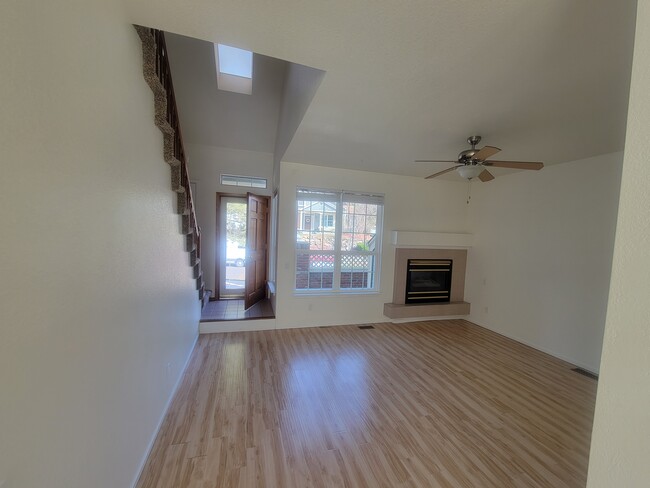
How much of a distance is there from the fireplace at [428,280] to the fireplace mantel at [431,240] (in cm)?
30

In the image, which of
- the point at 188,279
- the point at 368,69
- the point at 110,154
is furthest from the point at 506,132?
the point at 188,279

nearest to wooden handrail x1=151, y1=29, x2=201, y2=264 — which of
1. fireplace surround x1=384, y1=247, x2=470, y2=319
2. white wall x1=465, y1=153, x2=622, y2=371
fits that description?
fireplace surround x1=384, y1=247, x2=470, y2=319

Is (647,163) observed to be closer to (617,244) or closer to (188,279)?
(617,244)

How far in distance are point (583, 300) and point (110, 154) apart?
15.9 ft

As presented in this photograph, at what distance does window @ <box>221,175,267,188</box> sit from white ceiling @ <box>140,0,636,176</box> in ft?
8.64

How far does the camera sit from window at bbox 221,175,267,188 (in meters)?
4.78

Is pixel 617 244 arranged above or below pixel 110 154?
below

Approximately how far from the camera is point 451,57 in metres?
1.53

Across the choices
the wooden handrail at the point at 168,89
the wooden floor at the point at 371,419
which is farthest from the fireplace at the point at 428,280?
the wooden handrail at the point at 168,89

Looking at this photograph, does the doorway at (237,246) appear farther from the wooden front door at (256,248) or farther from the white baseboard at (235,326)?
the white baseboard at (235,326)

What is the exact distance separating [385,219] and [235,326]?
9.99 feet

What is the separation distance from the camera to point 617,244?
61cm

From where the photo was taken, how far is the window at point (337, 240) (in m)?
4.11

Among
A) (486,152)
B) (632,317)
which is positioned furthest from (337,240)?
(632,317)
